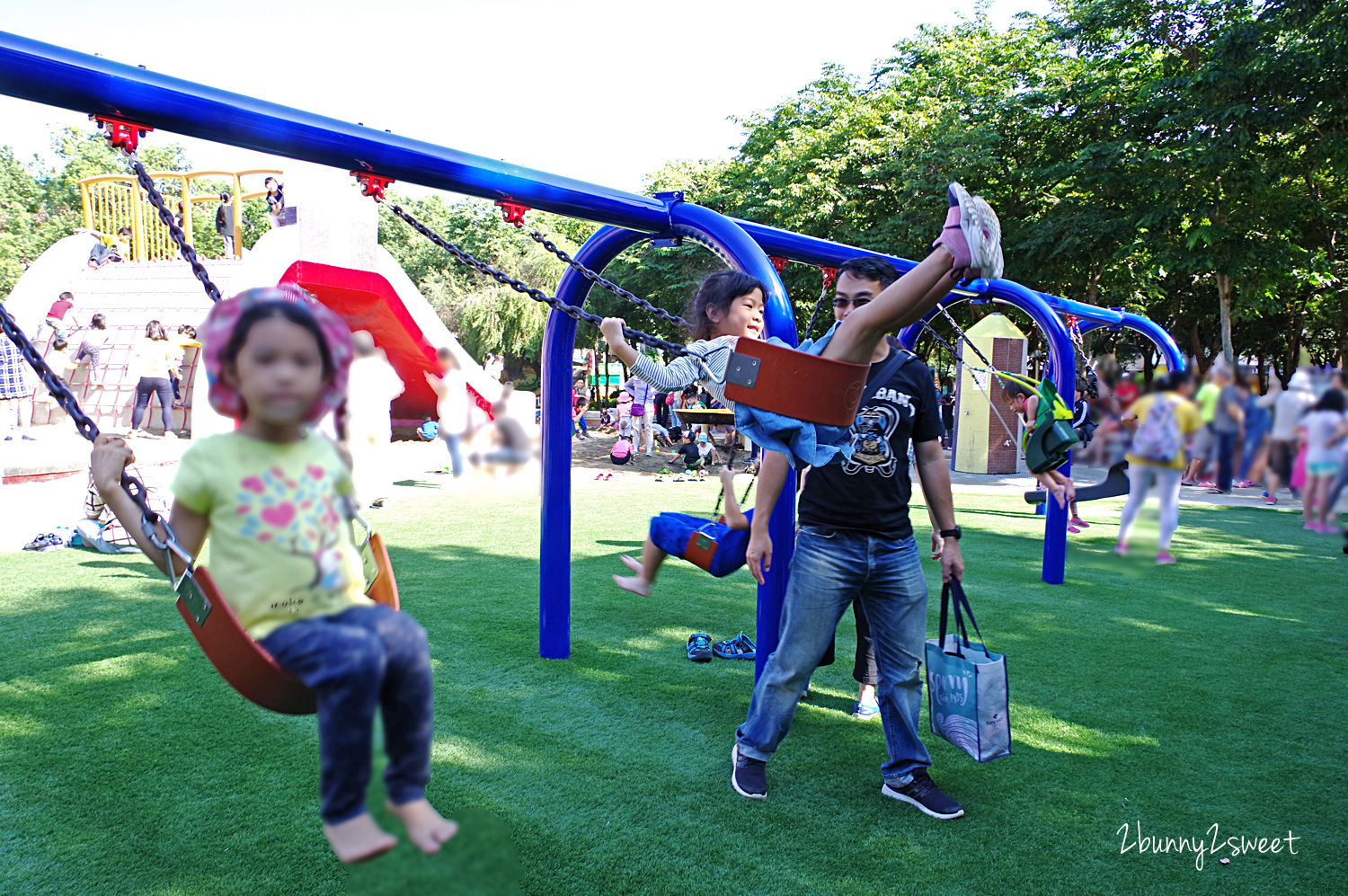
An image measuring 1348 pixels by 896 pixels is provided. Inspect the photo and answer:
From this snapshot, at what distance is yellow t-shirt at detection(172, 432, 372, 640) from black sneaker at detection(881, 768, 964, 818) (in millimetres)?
3380

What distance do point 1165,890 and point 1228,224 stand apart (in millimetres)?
2681

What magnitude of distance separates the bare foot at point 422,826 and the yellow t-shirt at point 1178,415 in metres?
0.66

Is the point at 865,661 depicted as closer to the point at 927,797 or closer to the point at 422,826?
the point at 927,797

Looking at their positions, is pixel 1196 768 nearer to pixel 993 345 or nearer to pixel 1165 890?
pixel 1165 890

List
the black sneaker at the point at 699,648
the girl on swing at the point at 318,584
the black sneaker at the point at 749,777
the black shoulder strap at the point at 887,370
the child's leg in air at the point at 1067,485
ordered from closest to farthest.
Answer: the girl on swing at the point at 318,584, the child's leg in air at the point at 1067,485, the black shoulder strap at the point at 887,370, the black sneaker at the point at 749,777, the black sneaker at the point at 699,648

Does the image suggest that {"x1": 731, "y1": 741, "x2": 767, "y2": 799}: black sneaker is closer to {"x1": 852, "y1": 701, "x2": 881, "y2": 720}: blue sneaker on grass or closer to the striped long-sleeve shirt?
{"x1": 852, "y1": 701, "x2": 881, "y2": 720}: blue sneaker on grass

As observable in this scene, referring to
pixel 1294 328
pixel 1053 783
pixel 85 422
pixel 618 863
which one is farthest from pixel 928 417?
pixel 85 422

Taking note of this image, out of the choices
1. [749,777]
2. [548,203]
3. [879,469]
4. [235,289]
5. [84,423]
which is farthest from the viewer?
[548,203]

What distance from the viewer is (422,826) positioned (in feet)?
2.22

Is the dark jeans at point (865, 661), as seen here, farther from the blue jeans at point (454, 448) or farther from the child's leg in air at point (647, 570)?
the blue jeans at point (454, 448)

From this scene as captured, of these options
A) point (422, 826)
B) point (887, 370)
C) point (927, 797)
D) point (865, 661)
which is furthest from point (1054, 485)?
point (865, 661)

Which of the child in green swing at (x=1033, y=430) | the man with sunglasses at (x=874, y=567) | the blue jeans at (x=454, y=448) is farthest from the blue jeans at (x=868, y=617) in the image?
the blue jeans at (x=454, y=448)

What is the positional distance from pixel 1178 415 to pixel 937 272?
1.58 feet

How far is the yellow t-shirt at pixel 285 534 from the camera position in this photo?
0.67 meters
